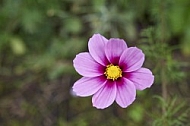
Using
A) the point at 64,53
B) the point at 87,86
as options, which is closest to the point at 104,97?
the point at 87,86

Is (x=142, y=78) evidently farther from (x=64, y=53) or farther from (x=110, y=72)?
(x=64, y=53)

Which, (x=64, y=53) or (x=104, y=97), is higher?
(x=104, y=97)

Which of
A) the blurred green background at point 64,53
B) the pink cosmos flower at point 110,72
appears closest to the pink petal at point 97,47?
the pink cosmos flower at point 110,72

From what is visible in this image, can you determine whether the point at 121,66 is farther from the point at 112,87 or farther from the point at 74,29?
the point at 74,29

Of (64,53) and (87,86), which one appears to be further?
(64,53)

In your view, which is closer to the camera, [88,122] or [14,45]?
[88,122]

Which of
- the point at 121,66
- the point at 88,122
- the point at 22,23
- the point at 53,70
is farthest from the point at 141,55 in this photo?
the point at 22,23
